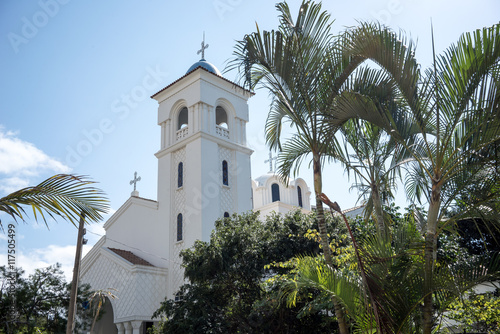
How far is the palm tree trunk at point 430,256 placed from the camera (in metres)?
6.08

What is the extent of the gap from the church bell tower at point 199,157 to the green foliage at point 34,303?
17.9 feet

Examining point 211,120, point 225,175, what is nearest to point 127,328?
point 225,175

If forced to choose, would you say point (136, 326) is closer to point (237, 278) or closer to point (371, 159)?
point (237, 278)

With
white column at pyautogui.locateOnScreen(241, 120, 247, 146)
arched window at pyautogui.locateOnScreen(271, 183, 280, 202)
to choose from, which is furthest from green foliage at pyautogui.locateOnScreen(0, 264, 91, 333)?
arched window at pyautogui.locateOnScreen(271, 183, 280, 202)

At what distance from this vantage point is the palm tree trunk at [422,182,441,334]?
608 centimetres

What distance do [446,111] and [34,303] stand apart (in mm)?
14952

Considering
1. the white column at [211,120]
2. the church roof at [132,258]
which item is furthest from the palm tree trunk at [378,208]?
the white column at [211,120]

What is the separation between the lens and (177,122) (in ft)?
85.9

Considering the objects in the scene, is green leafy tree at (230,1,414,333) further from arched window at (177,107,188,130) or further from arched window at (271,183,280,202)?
arched window at (271,183,280,202)

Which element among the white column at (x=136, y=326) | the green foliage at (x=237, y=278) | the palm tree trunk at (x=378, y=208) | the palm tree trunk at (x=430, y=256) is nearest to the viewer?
the palm tree trunk at (x=430, y=256)

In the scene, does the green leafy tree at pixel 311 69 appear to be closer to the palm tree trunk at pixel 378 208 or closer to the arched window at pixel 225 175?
the palm tree trunk at pixel 378 208

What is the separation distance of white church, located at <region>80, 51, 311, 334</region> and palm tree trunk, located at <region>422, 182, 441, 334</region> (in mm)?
16171

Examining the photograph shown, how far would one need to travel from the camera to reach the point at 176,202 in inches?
943

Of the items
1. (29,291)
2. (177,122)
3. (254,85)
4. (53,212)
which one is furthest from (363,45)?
(177,122)
